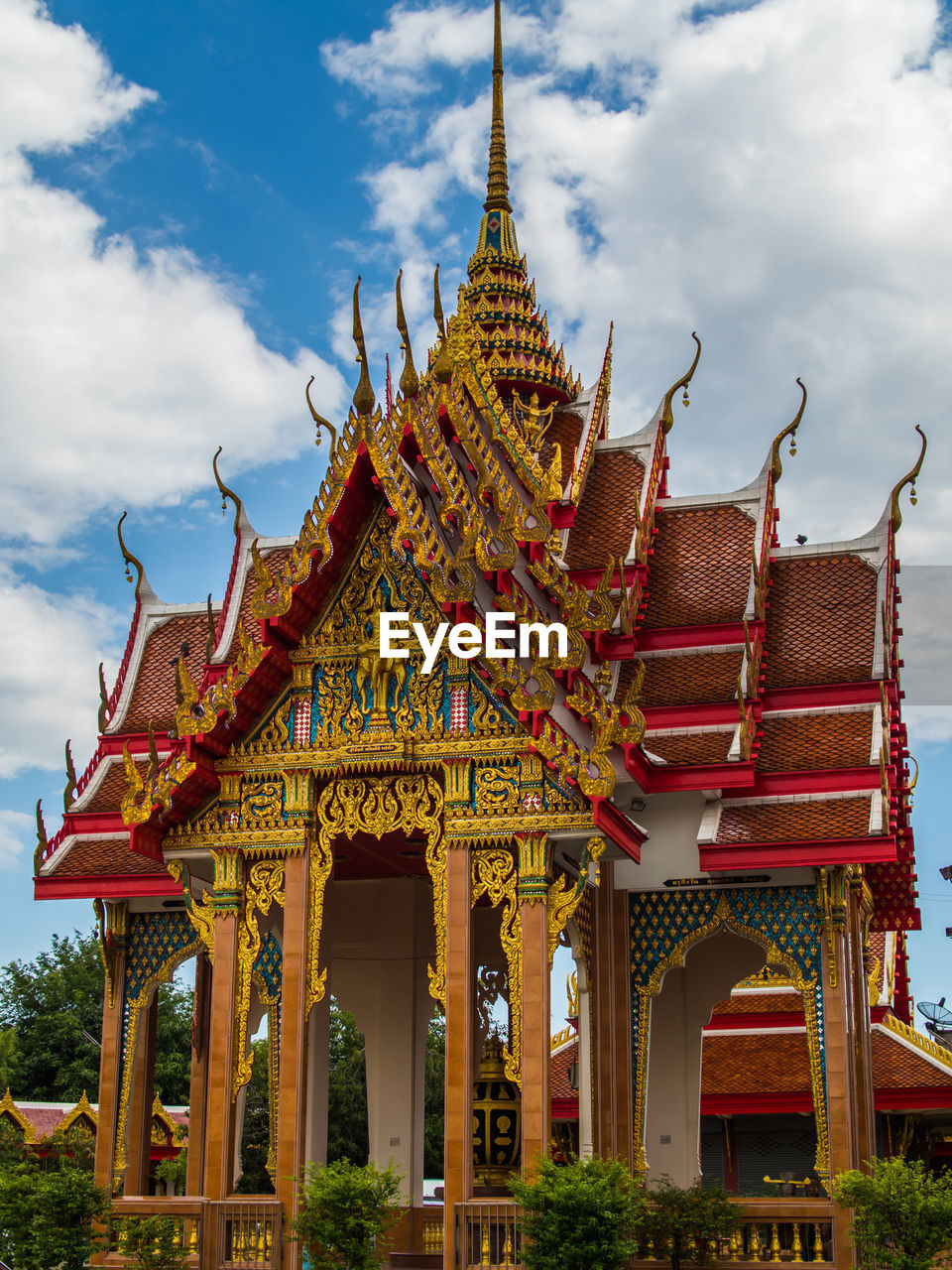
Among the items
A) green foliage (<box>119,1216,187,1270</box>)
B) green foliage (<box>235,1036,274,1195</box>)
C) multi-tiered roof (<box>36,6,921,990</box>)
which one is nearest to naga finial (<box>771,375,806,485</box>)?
multi-tiered roof (<box>36,6,921,990</box>)

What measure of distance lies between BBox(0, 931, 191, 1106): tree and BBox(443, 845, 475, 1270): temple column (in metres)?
25.4

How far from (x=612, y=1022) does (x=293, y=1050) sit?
2.74m

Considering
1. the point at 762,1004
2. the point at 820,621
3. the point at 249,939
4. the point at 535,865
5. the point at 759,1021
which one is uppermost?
the point at 820,621

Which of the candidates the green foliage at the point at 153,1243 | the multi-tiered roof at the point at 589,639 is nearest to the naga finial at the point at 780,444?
the multi-tiered roof at the point at 589,639

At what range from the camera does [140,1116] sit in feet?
47.2

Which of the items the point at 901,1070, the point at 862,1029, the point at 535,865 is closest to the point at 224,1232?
the point at 535,865

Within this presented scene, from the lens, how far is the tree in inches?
1506

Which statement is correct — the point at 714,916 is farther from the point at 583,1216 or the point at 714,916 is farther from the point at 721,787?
the point at 583,1216

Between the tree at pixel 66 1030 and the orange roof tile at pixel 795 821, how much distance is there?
25316 millimetres

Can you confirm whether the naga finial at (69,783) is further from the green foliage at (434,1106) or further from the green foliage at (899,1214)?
the green foliage at (434,1106)

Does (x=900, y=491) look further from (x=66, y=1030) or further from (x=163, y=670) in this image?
(x=66, y=1030)

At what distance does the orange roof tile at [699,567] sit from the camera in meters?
14.9

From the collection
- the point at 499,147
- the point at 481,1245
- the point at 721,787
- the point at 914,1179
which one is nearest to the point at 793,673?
the point at 721,787
